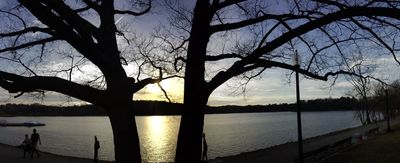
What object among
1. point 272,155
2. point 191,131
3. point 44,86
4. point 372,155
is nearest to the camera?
point 44,86

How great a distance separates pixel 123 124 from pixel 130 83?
Answer: 2.41ft

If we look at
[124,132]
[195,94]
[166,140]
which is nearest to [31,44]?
[124,132]

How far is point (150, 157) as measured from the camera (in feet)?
152

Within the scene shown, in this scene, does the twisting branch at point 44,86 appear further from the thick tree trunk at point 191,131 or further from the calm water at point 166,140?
the calm water at point 166,140

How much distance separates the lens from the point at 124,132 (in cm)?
842

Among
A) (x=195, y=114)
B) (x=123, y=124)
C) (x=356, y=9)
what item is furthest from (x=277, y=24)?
(x=123, y=124)

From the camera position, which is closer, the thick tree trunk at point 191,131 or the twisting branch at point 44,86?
→ the twisting branch at point 44,86

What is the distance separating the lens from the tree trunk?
8352 mm

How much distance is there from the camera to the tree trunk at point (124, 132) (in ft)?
27.4

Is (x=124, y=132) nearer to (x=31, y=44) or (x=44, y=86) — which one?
(x=44, y=86)

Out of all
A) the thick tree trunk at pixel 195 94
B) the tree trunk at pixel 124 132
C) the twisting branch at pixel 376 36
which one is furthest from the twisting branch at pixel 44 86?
the twisting branch at pixel 376 36

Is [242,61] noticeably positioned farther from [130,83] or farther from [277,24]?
[130,83]

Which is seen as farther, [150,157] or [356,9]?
[150,157]

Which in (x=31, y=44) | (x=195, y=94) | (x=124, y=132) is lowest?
(x=124, y=132)
